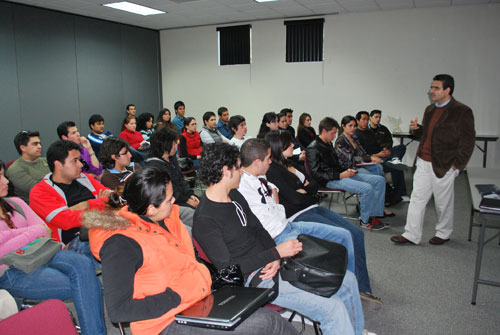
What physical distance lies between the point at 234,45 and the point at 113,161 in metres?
6.49

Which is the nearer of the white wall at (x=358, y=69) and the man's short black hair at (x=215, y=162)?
the man's short black hair at (x=215, y=162)

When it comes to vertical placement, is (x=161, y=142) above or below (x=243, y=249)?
above

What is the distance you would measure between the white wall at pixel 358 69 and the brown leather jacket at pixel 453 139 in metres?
4.45

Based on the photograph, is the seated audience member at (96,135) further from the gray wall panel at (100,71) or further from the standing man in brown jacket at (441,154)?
the standing man in brown jacket at (441,154)

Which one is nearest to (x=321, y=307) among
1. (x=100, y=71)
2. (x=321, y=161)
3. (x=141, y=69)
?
(x=321, y=161)

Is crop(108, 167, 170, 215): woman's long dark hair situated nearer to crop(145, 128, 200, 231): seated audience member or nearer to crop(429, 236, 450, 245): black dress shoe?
crop(145, 128, 200, 231): seated audience member

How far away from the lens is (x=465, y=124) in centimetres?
353

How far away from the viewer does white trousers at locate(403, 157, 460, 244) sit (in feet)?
12.0

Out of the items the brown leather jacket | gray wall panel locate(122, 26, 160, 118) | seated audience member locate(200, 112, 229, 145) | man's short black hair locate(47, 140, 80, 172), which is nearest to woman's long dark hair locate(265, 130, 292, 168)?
man's short black hair locate(47, 140, 80, 172)

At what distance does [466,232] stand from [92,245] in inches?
161

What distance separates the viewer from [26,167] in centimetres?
361

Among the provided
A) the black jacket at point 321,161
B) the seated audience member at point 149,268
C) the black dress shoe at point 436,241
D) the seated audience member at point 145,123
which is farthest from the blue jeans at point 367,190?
the seated audience member at point 145,123

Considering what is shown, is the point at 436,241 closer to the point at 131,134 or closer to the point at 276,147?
the point at 276,147

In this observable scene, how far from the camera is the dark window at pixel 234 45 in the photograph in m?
8.90
